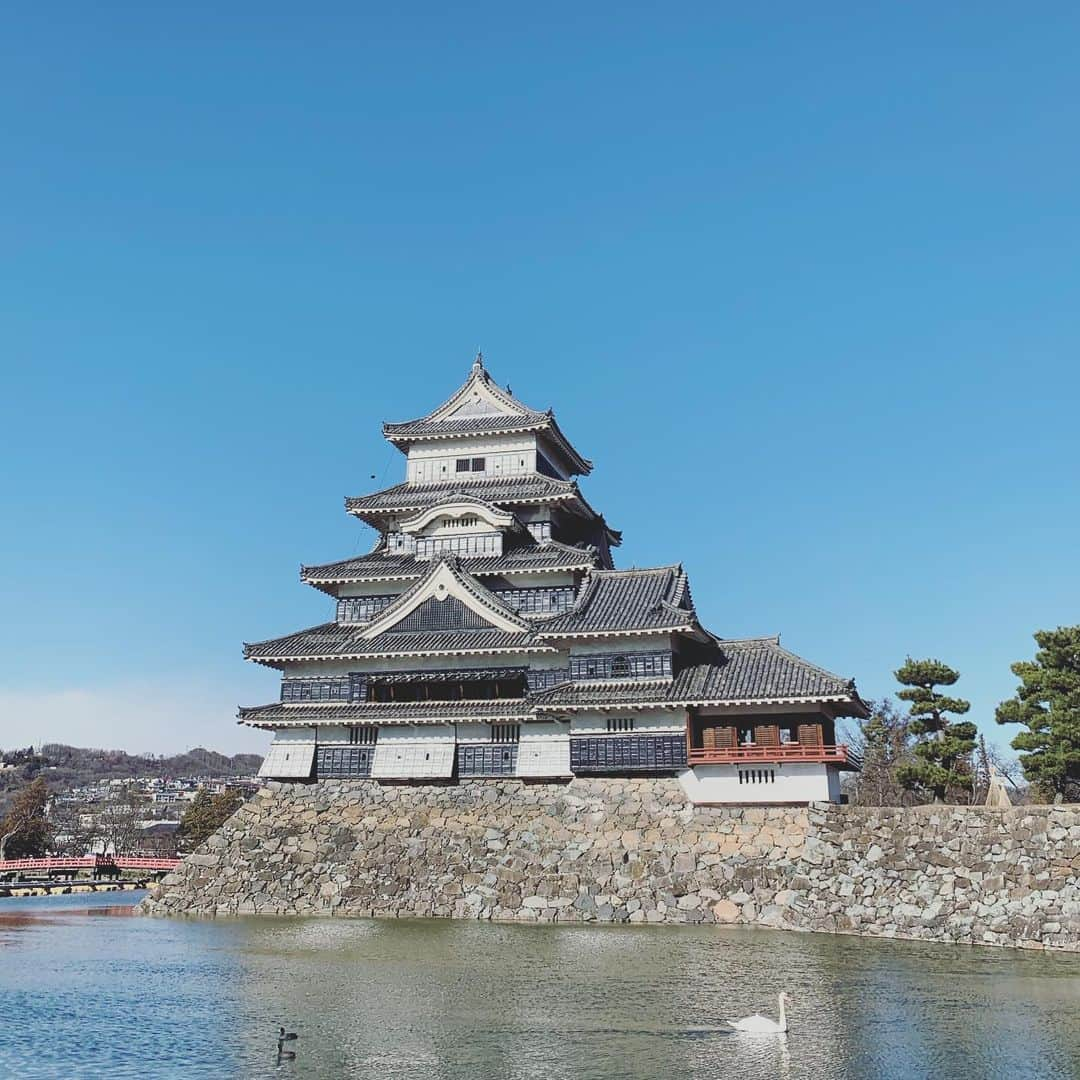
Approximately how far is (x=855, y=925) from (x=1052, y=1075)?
15652 mm

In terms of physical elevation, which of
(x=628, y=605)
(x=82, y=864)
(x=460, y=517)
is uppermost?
(x=460, y=517)

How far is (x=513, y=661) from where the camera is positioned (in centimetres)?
4100

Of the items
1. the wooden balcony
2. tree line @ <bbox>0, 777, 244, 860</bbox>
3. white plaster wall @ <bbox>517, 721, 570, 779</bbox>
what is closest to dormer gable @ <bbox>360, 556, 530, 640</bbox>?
white plaster wall @ <bbox>517, 721, 570, 779</bbox>

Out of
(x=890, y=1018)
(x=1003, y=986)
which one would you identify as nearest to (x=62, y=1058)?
(x=890, y=1018)

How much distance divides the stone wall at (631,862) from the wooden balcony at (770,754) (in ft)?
5.01

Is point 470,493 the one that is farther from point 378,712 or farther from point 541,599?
point 378,712

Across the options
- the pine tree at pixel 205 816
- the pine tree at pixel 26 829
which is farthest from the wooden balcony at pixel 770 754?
the pine tree at pixel 26 829

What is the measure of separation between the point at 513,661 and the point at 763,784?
10760mm

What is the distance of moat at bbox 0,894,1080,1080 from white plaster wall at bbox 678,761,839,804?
17.9 feet

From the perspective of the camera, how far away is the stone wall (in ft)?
95.2

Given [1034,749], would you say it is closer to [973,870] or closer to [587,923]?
[973,870]

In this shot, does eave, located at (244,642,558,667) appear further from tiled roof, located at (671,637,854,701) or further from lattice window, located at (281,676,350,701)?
tiled roof, located at (671,637,854,701)

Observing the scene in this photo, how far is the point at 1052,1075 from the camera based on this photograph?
15047mm

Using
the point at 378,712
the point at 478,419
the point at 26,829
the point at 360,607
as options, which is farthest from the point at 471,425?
the point at 26,829
